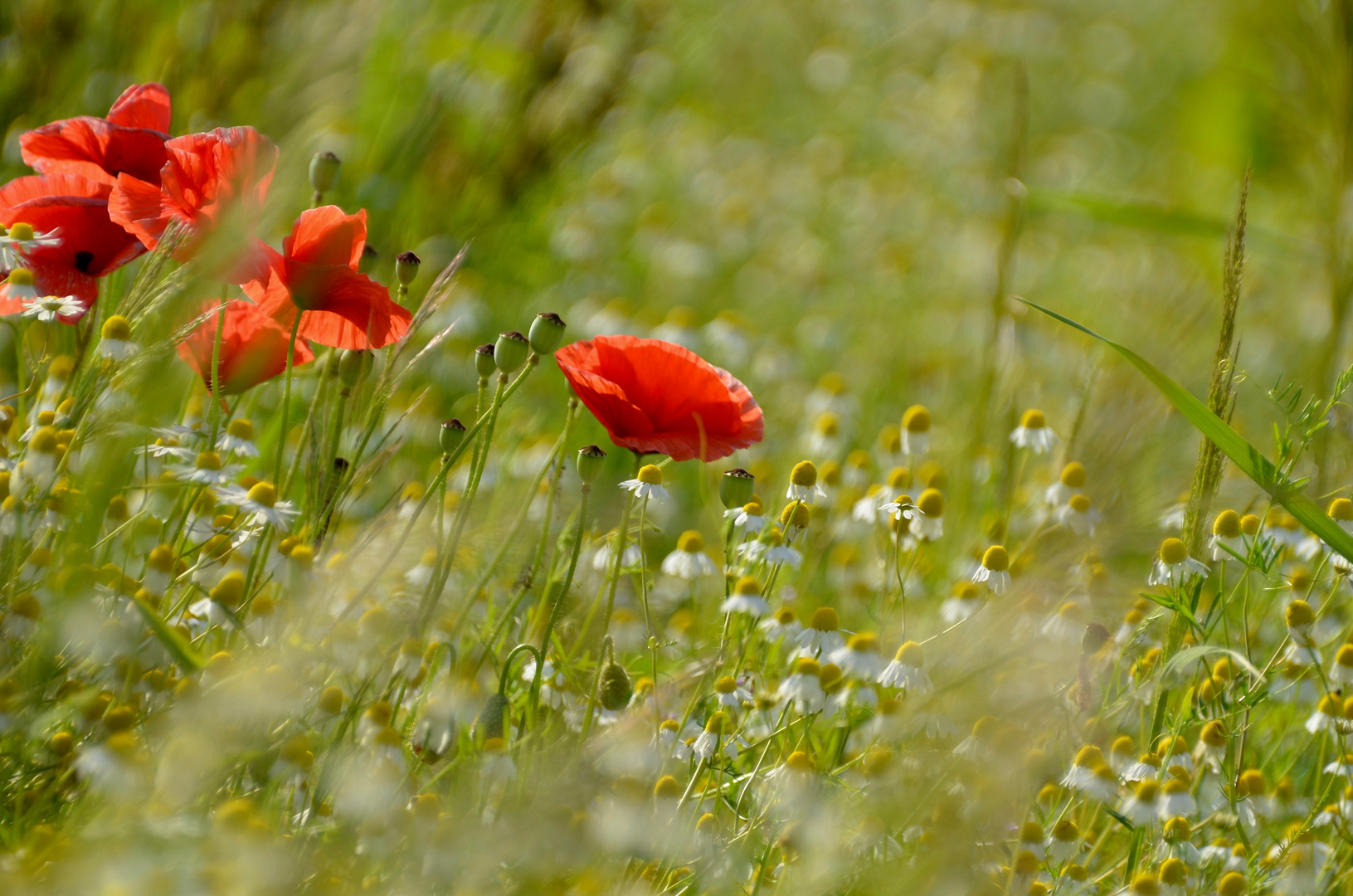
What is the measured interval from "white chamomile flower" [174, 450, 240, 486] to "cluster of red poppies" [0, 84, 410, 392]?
10cm

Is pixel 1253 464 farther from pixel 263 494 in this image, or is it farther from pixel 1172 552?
pixel 263 494

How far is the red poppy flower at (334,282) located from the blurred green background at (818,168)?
0.08 m

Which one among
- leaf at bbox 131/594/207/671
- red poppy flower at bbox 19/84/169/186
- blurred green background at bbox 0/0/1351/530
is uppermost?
red poppy flower at bbox 19/84/169/186

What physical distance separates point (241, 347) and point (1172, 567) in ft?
3.07

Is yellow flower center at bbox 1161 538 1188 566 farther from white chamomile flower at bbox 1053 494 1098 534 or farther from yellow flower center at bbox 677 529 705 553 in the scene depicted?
yellow flower center at bbox 677 529 705 553

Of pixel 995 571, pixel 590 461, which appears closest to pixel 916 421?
pixel 995 571

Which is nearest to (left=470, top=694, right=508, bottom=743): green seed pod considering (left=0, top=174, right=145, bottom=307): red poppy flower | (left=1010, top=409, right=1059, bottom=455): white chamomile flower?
(left=0, top=174, right=145, bottom=307): red poppy flower

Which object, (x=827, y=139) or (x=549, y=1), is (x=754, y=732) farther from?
(x=827, y=139)

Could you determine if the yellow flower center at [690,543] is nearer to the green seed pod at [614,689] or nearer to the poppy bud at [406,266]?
the green seed pod at [614,689]

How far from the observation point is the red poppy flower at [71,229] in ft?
3.37

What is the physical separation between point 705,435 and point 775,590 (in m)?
0.35

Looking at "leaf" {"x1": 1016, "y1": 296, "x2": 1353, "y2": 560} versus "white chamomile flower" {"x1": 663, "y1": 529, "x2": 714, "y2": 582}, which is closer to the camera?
"leaf" {"x1": 1016, "y1": 296, "x2": 1353, "y2": 560}

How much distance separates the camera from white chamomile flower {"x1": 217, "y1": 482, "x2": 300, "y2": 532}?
3.12 ft

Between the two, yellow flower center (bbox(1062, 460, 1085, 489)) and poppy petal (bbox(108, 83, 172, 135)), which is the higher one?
poppy petal (bbox(108, 83, 172, 135))
